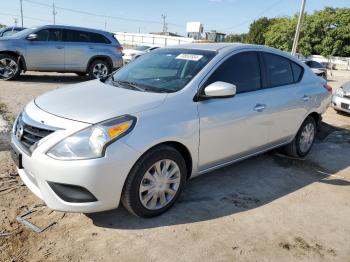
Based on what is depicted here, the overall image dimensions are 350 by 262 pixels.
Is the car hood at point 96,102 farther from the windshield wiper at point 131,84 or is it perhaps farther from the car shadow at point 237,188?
the car shadow at point 237,188

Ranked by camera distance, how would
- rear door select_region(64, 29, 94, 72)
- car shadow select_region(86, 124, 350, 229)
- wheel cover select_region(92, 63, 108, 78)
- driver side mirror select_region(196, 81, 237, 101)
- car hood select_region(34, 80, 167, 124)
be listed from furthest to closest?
wheel cover select_region(92, 63, 108, 78)
rear door select_region(64, 29, 94, 72)
driver side mirror select_region(196, 81, 237, 101)
car shadow select_region(86, 124, 350, 229)
car hood select_region(34, 80, 167, 124)

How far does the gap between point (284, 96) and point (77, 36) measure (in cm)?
861

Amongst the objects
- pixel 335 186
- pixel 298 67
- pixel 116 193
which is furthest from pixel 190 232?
pixel 298 67

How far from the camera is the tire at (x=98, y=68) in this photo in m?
12.1

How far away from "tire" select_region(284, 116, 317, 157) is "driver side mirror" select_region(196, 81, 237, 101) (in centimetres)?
209

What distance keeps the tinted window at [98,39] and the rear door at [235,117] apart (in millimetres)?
8512

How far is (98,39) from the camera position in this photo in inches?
479

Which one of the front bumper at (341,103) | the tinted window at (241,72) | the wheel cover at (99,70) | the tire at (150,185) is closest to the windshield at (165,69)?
the tinted window at (241,72)

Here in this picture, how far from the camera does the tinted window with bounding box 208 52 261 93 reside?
4.07 m

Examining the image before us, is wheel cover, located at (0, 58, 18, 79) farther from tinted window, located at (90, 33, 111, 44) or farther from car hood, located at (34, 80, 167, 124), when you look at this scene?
car hood, located at (34, 80, 167, 124)

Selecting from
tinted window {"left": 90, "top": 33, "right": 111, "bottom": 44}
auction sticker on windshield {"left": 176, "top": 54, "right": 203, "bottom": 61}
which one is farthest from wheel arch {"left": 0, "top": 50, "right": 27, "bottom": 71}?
auction sticker on windshield {"left": 176, "top": 54, "right": 203, "bottom": 61}

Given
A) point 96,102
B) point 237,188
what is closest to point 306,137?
point 237,188

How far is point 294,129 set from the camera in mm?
5227

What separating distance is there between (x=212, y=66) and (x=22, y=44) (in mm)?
8466
